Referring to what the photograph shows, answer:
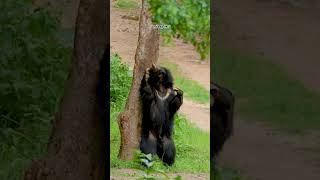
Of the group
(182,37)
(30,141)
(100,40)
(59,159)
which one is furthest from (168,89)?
(30,141)

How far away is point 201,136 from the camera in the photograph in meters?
4.64

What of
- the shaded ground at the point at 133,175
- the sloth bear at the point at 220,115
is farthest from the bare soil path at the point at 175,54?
the shaded ground at the point at 133,175

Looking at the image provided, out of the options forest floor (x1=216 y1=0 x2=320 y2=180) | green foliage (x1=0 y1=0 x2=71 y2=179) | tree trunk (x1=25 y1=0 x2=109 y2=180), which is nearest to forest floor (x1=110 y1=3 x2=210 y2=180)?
forest floor (x1=216 y1=0 x2=320 y2=180)

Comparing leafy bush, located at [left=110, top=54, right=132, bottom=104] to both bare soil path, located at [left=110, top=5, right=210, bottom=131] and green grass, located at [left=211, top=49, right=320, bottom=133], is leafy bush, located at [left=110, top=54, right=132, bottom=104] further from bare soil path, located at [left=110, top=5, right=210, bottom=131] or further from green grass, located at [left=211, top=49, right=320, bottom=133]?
green grass, located at [left=211, top=49, right=320, bottom=133]

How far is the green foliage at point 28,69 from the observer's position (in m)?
6.60

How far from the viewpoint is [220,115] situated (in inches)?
191

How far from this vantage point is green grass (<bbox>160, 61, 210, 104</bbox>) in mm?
4559

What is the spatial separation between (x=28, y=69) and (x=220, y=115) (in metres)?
2.47

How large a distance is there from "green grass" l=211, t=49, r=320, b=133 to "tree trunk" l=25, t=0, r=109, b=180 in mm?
876

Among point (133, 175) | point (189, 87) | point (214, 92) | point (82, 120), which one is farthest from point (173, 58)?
point (82, 120)

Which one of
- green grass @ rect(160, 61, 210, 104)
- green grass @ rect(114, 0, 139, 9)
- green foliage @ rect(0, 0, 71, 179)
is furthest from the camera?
green foliage @ rect(0, 0, 71, 179)

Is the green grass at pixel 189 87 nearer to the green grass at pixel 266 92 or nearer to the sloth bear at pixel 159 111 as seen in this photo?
the sloth bear at pixel 159 111

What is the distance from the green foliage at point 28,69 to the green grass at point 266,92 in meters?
2.05

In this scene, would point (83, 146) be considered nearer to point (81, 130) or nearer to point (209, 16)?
point (81, 130)
